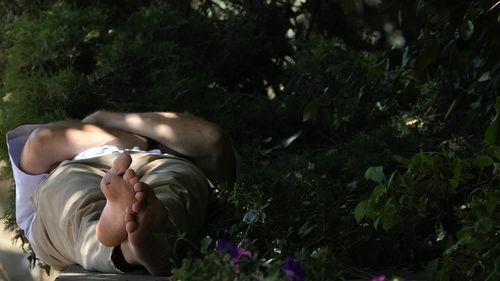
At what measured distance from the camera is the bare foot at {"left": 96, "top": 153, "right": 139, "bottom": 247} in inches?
88.1

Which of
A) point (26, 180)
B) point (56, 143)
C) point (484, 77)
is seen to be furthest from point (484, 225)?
point (26, 180)

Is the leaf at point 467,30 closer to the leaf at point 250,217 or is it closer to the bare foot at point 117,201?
the leaf at point 250,217

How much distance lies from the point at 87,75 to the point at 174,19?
2.18ft

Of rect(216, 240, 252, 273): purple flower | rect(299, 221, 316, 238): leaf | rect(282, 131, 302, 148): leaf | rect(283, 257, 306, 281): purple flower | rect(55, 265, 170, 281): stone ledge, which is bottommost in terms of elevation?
rect(282, 131, 302, 148): leaf

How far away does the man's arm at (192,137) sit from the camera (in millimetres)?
3191

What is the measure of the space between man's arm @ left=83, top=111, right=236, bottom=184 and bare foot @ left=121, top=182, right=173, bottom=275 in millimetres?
853

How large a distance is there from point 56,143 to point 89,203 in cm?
56

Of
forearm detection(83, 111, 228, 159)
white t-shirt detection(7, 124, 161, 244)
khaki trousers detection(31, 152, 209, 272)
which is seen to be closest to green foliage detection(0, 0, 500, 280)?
khaki trousers detection(31, 152, 209, 272)

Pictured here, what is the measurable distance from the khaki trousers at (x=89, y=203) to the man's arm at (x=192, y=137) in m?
0.13

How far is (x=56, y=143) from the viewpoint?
3.13 metres

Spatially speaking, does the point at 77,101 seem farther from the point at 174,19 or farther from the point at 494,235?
the point at 494,235

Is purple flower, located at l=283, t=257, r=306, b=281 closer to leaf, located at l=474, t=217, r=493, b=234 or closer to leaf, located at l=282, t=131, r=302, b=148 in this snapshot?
leaf, located at l=474, t=217, r=493, b=234

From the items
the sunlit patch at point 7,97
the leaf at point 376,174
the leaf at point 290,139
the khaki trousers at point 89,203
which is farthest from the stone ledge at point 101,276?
the leaf at point 290,139

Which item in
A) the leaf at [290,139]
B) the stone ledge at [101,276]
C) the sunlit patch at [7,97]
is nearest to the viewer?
the stone ledge at [101,276]
